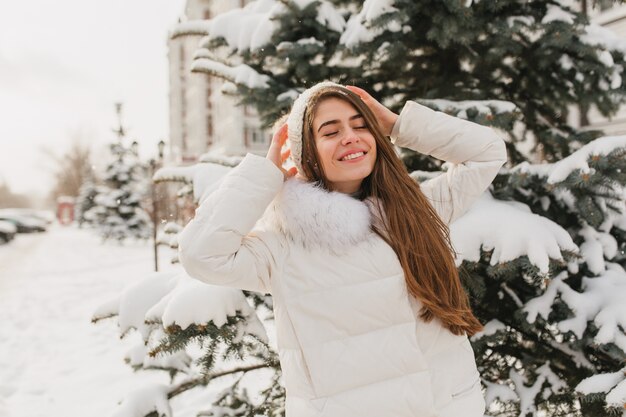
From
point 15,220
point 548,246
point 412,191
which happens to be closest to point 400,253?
point 412,191

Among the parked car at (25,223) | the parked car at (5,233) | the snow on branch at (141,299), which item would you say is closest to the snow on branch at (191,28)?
the snow on branch at (141,299)

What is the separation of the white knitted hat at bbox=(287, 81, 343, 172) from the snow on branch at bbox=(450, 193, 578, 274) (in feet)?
2.88

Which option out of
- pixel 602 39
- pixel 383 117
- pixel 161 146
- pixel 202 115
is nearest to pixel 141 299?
pixel 383 117

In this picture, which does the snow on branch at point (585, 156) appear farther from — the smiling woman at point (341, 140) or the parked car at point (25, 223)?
the parked car at point (25, 223)

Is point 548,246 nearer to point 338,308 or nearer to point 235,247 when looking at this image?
point 338,308

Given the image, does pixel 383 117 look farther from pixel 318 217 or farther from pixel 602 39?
pixel 602 39

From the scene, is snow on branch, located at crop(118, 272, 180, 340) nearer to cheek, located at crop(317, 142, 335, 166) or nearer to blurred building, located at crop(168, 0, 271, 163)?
cheek, located at crop(317, 142, 335, 166)

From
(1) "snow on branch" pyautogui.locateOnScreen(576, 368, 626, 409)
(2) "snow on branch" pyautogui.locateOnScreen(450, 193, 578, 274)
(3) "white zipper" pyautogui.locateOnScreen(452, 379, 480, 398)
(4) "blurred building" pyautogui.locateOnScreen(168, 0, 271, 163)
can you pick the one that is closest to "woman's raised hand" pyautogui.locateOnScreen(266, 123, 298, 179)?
(2) "snow on branch" pyautogui.locateOnScreen(450, 193, 578, 274)

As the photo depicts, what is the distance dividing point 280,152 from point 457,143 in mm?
698

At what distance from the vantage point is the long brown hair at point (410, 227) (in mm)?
1575

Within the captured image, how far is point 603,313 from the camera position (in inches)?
78.1

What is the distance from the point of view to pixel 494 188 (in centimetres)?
249

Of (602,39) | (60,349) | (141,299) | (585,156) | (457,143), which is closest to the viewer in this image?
(457,143)

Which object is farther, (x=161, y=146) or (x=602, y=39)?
(x=161, y=146)
